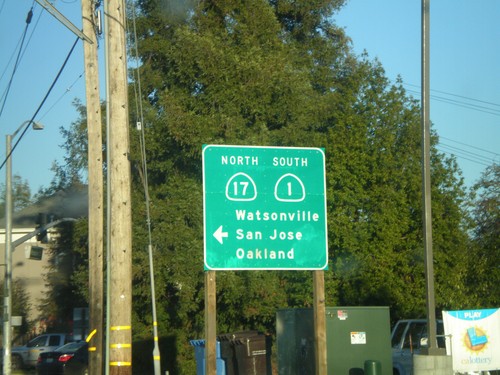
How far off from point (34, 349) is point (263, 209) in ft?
98.0

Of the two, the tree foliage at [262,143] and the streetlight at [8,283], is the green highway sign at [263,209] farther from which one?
the tree foliage at [262,143]

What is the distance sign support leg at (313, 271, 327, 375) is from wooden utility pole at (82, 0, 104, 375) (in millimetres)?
7397

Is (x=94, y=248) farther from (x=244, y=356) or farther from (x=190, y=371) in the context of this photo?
(x=190, y=371)

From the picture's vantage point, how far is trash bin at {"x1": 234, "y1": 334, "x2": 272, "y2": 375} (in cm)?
1864

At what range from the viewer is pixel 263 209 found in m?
12.6

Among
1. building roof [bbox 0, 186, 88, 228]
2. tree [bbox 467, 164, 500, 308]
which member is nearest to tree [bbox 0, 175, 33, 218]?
building roof [bbox 0, 186, 88, 228]

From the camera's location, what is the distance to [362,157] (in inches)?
1177

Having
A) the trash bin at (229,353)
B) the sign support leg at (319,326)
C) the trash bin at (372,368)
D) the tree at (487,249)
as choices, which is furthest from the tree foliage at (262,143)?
the sign support leg at (319,326)

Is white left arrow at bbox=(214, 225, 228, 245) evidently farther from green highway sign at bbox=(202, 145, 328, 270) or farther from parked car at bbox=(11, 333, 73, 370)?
parked car at bbox=(11, 333, 73, 370)

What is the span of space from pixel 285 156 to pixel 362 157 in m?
17.4

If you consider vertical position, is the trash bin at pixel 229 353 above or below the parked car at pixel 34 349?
above

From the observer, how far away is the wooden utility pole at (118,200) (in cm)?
1234

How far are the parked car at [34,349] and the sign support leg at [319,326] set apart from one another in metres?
28.6

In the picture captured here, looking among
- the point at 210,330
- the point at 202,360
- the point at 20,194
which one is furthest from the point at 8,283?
the point at 20,194
